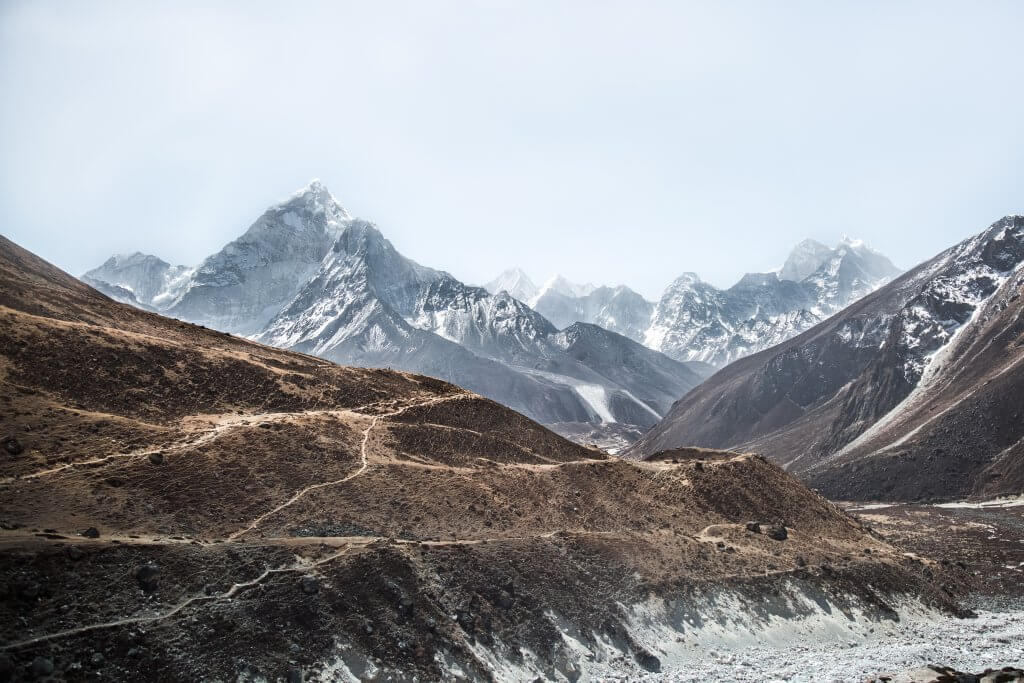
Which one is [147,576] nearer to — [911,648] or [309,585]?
[309,585]

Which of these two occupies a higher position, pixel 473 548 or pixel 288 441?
pixel 288 441

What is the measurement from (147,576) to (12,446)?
18.1 metres

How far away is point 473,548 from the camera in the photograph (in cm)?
5547

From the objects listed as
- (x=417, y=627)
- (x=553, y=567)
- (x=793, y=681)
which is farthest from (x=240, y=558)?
(x=793, y=681)

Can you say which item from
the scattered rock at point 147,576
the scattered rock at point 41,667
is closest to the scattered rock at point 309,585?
the scattered rock at point 147,576

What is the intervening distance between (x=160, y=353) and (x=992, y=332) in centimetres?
21584

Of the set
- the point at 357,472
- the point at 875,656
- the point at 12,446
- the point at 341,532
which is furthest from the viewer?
the point at 357,472

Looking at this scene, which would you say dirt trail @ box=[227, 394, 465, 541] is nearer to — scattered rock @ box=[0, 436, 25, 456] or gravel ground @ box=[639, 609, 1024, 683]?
scattered rock @ box=[0, 436, 25, 456]

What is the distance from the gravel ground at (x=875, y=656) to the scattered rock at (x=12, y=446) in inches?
1869

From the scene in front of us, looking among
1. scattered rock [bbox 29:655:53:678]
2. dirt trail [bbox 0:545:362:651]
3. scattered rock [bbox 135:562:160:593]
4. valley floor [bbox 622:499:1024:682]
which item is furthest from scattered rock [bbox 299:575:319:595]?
valley floor [bbox 622:499:1024:682]

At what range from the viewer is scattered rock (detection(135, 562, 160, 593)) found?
40438 millimetres

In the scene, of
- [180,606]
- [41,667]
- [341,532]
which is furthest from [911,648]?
[41,667]

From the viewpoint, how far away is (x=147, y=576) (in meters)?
40.8

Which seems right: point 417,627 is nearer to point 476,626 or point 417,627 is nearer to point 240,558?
point 476,626
